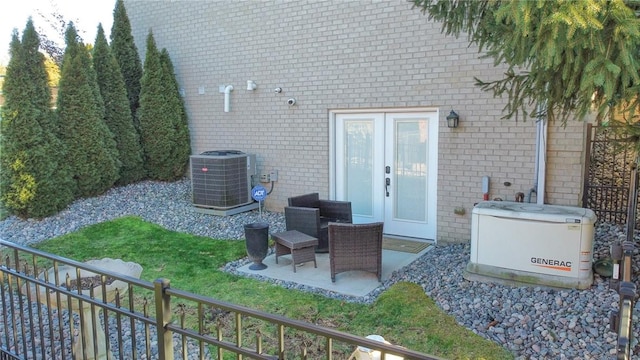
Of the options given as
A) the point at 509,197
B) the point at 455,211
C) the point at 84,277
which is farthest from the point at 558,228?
the point at 84,277

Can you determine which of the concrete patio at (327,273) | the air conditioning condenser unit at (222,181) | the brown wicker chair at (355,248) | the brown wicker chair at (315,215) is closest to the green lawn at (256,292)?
the concrete patio at (327,273)

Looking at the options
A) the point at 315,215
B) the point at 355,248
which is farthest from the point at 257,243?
the point at 355,248

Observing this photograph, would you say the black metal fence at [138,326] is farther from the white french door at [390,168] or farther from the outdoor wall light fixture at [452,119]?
the outdoor wall light fixture at [452,119]

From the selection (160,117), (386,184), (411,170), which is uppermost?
(160,117)

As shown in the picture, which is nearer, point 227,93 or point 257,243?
point 257,243

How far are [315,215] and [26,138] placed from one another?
17.8 feet

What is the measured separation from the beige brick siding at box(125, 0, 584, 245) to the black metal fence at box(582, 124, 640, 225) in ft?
1.25

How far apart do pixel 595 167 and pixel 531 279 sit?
3.56m

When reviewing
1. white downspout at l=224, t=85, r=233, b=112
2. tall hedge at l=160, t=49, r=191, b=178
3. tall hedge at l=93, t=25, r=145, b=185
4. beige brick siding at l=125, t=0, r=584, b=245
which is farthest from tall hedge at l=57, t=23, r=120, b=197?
white downspout at l=224, t=85, r=233, b=112

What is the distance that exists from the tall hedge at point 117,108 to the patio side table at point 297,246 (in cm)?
515

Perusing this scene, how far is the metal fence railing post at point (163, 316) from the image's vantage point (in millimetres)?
2188

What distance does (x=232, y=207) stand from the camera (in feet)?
28.3

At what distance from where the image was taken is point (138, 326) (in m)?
4.55

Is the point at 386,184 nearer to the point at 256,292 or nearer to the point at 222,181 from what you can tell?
the point at 222,181
